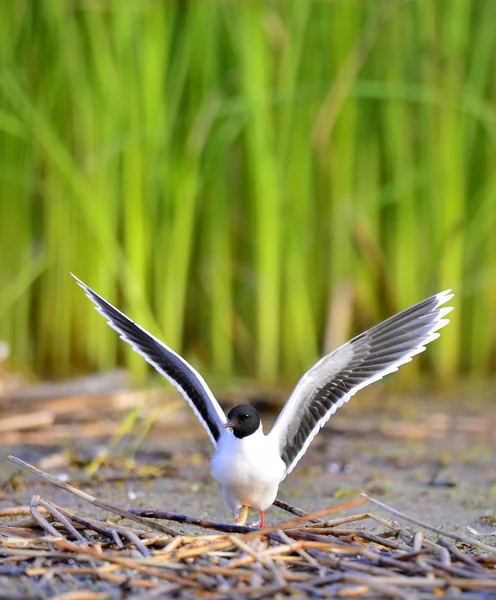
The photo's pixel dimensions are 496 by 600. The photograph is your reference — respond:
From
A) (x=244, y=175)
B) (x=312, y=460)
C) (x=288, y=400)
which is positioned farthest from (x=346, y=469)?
(x=244, y=175)

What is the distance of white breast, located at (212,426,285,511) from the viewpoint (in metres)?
4.25

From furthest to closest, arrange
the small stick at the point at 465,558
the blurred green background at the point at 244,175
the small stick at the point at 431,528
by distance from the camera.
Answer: the blurred green background at the point at 244,175, the small stick at the point at 431,528, the small stick at the point at 465,558

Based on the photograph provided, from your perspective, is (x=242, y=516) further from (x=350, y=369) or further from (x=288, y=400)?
(x=350, y=369)

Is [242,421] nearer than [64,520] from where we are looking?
No

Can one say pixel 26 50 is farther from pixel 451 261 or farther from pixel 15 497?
pixel 15 497

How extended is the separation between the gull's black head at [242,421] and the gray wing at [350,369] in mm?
112

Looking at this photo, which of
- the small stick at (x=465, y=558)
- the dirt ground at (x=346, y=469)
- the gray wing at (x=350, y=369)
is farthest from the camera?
the dirt ground at (x=346, y=469)

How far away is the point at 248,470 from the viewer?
4.25 m

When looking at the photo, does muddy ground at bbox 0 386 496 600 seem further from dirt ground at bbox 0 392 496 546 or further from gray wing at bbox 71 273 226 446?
gray wing at bbox 71 273 226 446

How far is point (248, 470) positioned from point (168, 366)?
0.67m

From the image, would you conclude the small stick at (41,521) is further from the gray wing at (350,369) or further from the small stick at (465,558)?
the small stick at (465,558)

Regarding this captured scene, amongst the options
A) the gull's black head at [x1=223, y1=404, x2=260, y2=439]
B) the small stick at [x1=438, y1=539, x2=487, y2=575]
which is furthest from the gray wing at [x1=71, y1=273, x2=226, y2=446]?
the small stick at [x1=438, y1=539, x2=487, y2=575]

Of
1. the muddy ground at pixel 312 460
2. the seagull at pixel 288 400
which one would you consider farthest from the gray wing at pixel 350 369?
the muddy ground at pixel 312 460

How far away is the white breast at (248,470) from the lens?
4254 mm
